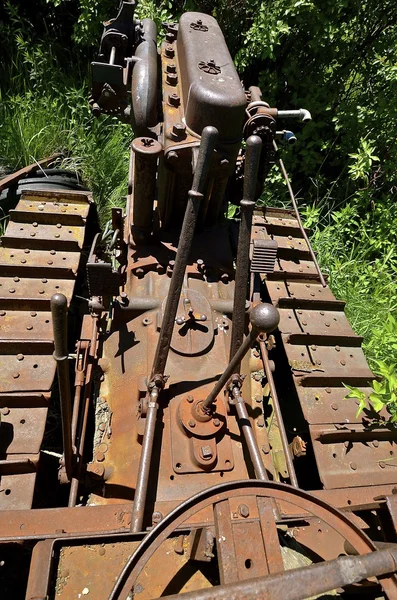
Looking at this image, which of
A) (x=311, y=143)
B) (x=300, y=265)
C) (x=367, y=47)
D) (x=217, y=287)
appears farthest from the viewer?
(x=311, y=143)

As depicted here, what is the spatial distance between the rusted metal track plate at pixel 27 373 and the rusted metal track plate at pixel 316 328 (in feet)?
5.49

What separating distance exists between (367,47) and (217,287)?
451 cm

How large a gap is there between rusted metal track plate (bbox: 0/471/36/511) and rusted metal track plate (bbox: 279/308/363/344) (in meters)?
1.92

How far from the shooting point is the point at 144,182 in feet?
9.91

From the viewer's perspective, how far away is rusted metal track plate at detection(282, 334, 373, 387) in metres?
3.05

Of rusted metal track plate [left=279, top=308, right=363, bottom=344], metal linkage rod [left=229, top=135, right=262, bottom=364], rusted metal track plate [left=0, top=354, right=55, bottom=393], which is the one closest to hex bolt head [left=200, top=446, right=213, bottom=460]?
metal linkage rod [left=229, top=135, right=262, bottom=364]

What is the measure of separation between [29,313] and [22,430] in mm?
897

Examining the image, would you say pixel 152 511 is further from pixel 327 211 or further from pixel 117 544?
pixel 327 211

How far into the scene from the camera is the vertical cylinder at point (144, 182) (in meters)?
2.79

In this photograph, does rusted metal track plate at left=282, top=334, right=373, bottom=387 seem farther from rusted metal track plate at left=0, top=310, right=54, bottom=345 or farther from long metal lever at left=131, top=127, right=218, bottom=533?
rusted metal track plate at left=0, top=310, right=54, bottom=345

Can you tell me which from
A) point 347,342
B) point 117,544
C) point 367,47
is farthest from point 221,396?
point 367,47

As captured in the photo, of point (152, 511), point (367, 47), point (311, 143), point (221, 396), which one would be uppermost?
point (367, 47)

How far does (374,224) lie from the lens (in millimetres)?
5949

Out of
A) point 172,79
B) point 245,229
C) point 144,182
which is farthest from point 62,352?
point 172,79
